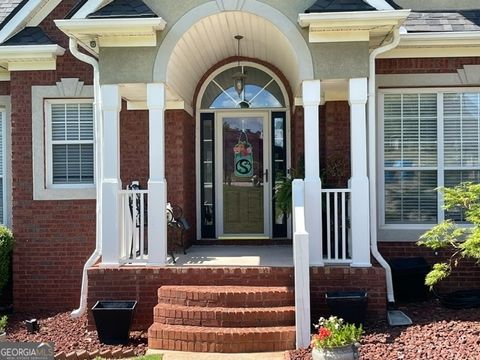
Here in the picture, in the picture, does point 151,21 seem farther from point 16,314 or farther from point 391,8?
point 16,314

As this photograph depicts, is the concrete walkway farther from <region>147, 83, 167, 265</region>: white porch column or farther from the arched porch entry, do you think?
the arched porch entry

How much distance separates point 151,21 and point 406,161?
182 inches

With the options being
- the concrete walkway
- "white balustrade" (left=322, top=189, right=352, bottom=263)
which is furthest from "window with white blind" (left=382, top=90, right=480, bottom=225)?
the concrete walkway

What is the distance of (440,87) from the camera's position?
356 inches

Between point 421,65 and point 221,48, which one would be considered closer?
point 421,65

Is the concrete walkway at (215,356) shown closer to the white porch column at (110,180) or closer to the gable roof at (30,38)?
the white porch column at (110,180)

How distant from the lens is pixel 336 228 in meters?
7.67

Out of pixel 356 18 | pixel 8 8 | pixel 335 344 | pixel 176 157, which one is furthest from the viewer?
pixel 8 8

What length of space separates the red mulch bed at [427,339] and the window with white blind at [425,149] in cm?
210

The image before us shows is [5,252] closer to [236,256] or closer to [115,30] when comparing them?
[236,256]

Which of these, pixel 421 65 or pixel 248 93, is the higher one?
pixel 421 65

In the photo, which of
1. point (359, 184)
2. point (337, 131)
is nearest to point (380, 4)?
point (359, 184)

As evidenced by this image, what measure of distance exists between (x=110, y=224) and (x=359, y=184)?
3415 millimetres

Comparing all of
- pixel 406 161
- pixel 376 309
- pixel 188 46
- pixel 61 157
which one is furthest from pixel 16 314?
pixel 406 161
